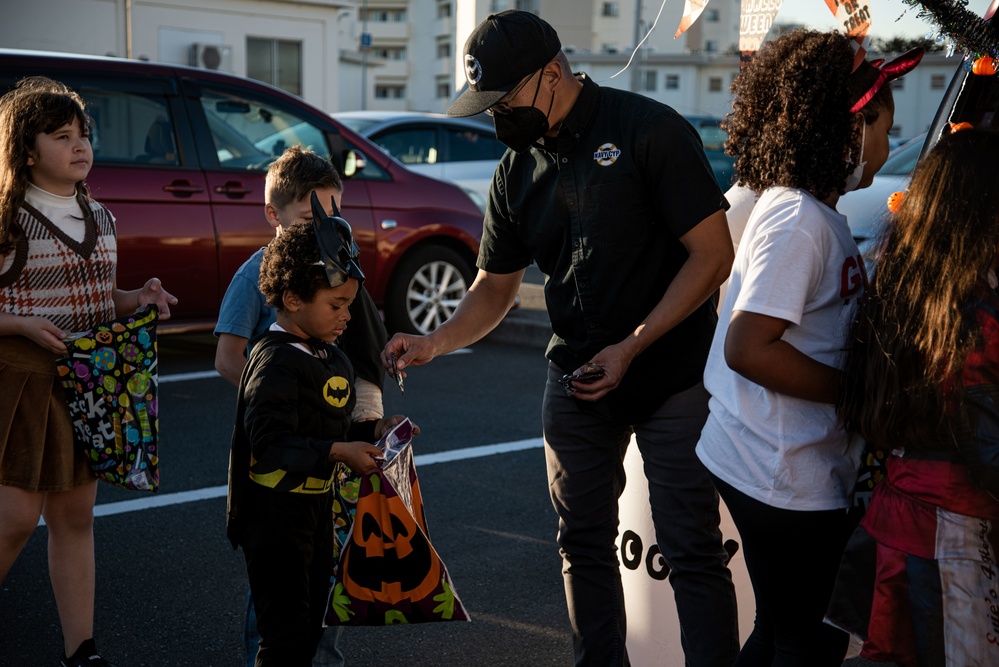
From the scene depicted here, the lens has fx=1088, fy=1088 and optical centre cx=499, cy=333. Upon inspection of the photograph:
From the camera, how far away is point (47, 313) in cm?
313

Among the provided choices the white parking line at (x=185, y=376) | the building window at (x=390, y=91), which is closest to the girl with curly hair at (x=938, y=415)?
the white parking line at (x=185, y=376)

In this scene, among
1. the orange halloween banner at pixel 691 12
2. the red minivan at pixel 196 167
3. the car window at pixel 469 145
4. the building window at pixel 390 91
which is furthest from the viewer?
the building window at pixel 390 91

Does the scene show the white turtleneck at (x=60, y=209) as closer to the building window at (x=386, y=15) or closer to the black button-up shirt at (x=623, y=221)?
the black button-up shirt at (x=623, y=221)

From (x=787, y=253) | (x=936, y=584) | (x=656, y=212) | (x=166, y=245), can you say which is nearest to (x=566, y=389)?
(x=656, y=212)

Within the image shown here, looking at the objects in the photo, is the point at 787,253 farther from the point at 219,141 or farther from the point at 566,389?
the point at 219,141

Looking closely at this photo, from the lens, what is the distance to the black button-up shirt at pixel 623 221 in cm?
266

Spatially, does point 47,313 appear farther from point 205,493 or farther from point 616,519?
point 205,493

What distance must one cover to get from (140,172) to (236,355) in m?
4.41

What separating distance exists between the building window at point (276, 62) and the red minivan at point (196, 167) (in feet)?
60.6

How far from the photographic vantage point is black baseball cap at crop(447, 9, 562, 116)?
107 inches

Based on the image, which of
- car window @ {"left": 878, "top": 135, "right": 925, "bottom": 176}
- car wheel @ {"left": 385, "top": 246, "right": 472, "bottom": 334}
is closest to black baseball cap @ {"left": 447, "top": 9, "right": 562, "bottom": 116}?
car window @ {"left": 878, "top": 135, "right": 925, "bottom": 176}

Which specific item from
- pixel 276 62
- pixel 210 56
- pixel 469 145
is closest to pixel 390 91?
pixel 276 62

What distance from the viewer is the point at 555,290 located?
2.90 meters

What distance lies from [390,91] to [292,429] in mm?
82760
